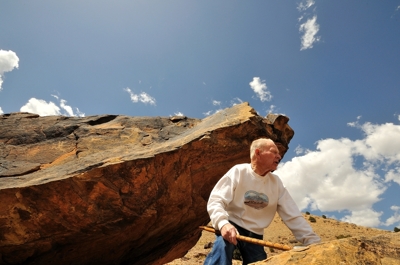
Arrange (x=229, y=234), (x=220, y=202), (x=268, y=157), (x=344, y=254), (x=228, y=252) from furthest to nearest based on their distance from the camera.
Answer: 1. (x=268, y=157)
2. (x=220, y=202)
3. (x=228, y=252)
4. (x=229, y=234)
5. (x=344, y=254)

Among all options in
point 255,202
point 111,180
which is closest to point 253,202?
point 255,202

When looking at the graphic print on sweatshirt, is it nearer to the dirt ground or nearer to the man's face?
the man's face

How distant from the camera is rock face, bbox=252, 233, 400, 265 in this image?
269 cm

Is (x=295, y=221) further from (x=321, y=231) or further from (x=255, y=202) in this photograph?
(x=321, y=231)

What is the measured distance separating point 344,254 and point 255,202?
1356mm

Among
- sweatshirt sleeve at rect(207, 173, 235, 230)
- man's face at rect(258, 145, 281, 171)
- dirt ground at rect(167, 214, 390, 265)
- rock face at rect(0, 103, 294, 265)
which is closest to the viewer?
sweatshirt sleeve at rect(207, 173, 235, 230)

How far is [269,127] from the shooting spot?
800 cm

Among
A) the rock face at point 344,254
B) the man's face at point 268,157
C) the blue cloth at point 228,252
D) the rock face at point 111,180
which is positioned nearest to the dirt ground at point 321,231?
the rock face at point 111,180

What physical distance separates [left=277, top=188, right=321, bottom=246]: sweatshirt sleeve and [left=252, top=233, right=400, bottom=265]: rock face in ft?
2.88

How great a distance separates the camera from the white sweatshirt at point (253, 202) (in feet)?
12.7

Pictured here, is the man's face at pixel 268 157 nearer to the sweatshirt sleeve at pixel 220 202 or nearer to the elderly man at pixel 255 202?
the elderly man at pixel 255 202

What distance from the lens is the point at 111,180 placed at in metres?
6.46

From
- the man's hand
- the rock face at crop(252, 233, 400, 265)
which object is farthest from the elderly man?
the rock face at crop(252, 233, 400, 265)

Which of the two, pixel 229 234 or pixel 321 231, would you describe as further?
pixel 321 231
